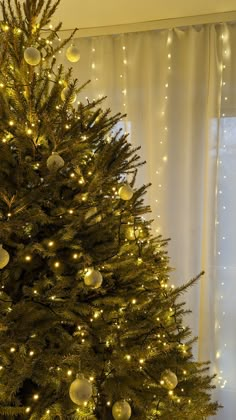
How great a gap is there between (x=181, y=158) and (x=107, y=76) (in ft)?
2.10

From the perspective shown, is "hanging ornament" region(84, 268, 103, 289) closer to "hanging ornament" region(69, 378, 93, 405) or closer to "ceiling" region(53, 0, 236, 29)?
"hanging ornament" region(69, 378, 93, 405)

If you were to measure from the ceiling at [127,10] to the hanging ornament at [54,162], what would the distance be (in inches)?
50.6

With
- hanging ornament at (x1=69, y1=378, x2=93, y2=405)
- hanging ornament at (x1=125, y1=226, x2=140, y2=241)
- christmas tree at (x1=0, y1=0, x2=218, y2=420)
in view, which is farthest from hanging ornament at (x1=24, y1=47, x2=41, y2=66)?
hanging ornament at (x1=69, y1=378, x2=93, y2=405)

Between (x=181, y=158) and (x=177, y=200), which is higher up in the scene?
(x=181, y=158)

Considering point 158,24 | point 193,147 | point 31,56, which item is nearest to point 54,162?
point 31,56

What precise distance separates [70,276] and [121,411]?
1.08 feet

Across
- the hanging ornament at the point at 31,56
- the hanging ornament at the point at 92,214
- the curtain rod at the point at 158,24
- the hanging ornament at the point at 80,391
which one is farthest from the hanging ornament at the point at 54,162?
the curtain rod at the point at 158,24

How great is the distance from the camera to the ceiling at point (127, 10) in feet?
6.41

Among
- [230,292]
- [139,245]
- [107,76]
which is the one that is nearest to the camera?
[139,245]

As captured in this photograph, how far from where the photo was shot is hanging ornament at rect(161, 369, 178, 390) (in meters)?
0.99

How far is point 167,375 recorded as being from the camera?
1.00 m

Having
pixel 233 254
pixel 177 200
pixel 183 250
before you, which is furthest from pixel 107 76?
pixel 233 254

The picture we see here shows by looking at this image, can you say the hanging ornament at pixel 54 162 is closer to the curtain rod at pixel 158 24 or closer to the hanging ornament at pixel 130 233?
the hanging ornament at pixel 130 233

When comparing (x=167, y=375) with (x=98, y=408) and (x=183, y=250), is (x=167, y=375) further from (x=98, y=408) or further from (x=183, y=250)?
(x=183, y=250)
